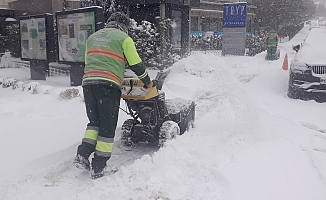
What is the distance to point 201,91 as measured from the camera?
354 inches

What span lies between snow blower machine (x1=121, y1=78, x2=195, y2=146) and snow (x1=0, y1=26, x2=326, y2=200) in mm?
176

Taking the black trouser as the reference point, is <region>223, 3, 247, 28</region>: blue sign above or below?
above

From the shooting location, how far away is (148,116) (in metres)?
4.64

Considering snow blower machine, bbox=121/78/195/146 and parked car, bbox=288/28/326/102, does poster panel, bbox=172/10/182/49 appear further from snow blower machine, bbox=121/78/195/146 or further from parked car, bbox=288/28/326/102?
snow blower machine, bbox=121/78/195/146

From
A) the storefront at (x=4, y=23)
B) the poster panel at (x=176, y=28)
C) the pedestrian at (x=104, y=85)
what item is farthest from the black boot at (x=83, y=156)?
the storefront at (x=4, y=23)

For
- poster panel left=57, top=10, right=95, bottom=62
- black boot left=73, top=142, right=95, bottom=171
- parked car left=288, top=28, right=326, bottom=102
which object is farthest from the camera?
poster panel left=57, top=10, right=95, bottom=62

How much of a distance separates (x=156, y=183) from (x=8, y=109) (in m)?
4.49

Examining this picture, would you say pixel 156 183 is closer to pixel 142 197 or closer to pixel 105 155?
pixel 142 197

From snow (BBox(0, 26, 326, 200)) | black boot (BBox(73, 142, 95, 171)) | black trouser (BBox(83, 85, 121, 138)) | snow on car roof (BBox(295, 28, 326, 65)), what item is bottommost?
snow (BBox(0, 26, 326, 200))

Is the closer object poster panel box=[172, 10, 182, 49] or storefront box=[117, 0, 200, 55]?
storefront box=[117, 0, 200, 55]

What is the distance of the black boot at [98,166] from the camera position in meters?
3.86

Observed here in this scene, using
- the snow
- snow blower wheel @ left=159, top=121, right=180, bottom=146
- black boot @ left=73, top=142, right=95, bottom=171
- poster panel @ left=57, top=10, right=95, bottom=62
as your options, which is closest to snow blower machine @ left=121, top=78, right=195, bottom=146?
snow blower wheel @ left=159, top=121, right=180, bottom=146

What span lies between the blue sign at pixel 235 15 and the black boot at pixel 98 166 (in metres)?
17.5

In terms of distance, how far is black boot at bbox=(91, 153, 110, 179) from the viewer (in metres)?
3.86
